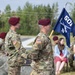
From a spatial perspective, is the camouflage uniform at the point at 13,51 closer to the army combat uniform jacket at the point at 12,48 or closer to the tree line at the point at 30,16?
the army combat uniform jacket at the point at 12,48

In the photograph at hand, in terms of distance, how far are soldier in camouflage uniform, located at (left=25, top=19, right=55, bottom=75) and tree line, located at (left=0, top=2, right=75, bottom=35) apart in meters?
56.6

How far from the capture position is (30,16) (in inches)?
2852

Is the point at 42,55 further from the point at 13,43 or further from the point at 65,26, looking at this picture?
the point at 65,26

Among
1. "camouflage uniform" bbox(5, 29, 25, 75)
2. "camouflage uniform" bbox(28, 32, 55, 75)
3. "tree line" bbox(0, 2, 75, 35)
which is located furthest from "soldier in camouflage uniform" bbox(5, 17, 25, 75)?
"tree line" bbox(0, 2, 75, 35)

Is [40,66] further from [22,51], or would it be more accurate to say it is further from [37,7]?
[37,7]

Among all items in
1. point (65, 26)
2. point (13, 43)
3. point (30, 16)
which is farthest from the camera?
point (30, 16)

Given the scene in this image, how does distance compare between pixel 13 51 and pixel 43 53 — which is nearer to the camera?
pixel 43 53

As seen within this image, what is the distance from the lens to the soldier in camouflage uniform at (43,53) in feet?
18.2

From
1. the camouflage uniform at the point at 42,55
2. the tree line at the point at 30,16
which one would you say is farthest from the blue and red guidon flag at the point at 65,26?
the tree line at the point at 30,16

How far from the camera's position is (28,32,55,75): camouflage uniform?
5.55 m

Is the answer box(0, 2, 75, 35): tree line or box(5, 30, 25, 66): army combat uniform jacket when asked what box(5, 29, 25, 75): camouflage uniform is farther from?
box(0, 2, 75, 35): tree line

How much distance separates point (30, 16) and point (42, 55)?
6696 cm

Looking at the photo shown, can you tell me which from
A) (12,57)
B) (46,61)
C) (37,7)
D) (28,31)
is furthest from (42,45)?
(37,7)

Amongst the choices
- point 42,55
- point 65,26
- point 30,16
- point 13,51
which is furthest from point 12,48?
point 30,16
